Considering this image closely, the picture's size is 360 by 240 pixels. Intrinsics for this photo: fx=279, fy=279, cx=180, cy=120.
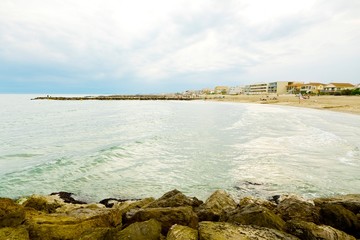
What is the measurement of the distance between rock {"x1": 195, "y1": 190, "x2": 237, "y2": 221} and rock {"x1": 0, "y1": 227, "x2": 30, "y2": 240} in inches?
119

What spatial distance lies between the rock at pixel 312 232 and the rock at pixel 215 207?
1.51m

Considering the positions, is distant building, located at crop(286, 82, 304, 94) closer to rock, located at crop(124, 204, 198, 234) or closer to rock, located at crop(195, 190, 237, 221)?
rock, located at crop(195, 190, 237, 221)

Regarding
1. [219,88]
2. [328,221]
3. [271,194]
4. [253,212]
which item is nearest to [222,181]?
[271,194]

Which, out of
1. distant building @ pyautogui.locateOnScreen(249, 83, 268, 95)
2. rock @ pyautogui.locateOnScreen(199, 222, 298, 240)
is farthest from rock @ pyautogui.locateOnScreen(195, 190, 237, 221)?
distant building @ pyautogui.locateOnScreen(249, 83, 268, 95)

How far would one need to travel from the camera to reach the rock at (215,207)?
5.55 m

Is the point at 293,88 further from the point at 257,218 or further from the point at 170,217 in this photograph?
the point at 170,217

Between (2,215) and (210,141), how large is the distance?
1384 cm

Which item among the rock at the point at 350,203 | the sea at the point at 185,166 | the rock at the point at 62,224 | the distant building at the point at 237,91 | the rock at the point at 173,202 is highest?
the rock at the point at 62,224

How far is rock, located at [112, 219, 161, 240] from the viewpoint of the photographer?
392 cm

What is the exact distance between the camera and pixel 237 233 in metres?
3.95

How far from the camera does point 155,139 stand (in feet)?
62.1

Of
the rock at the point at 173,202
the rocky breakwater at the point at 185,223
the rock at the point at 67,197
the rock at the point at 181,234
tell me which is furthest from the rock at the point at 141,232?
the rock at the point at 67,197

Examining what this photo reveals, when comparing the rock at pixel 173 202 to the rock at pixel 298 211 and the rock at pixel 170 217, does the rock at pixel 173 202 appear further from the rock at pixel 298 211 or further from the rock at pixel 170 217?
the rock at pixel 298 211

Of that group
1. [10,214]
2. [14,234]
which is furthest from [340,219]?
[10,214]
